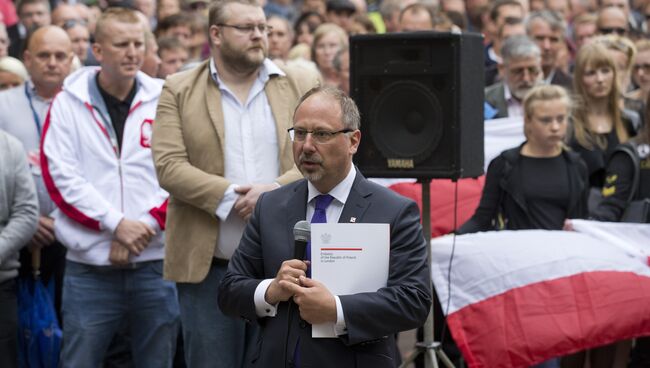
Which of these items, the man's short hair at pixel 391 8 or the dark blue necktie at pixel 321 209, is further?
the man's short hair at pixel 391 8

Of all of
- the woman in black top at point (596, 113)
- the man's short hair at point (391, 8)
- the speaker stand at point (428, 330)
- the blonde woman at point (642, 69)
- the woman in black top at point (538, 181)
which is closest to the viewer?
the speaker stand at point (428, 330)

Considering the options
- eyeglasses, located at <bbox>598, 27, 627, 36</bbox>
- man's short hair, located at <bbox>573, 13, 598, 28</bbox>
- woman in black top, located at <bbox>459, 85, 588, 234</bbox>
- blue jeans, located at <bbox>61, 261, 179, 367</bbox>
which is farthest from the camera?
man's short hair, located at <bbox>573, 13, 598, 28</bbox>

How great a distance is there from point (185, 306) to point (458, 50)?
2.03m

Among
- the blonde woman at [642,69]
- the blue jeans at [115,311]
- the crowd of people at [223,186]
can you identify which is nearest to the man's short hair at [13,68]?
the crowd of people at [223,186]

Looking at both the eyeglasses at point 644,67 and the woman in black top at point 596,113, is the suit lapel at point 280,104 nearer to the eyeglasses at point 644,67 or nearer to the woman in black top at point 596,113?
the woman in black top at point 596,113

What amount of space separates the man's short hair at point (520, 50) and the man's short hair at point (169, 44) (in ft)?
8.84

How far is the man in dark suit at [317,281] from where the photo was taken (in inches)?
182

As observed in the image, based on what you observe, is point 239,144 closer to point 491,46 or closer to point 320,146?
point 320,146

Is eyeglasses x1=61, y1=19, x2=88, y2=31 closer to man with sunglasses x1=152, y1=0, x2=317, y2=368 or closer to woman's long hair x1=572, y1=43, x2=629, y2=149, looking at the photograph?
woman's long hair x1=572, y1=43, x2=629, y2=149

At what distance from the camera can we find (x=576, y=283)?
294 inches

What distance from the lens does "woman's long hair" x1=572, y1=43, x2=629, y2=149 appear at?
8.59 meters

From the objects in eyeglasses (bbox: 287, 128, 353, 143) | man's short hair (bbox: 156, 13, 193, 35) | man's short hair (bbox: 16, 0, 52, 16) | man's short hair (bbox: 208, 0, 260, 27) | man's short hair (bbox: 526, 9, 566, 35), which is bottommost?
eyeglasses (bbox: 287, 128, 353, 143)

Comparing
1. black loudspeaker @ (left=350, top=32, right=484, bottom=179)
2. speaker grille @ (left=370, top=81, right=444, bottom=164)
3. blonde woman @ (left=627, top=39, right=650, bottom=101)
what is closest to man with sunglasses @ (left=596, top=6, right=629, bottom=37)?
blonde woman @ (left=627, top=39, right=650, bottom=101)

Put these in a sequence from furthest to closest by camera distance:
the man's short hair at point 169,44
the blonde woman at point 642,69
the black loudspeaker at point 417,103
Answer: the man's short hair at point 169,44
the blonde woman at point 642,69
the black loudspeaker at point 417,103
